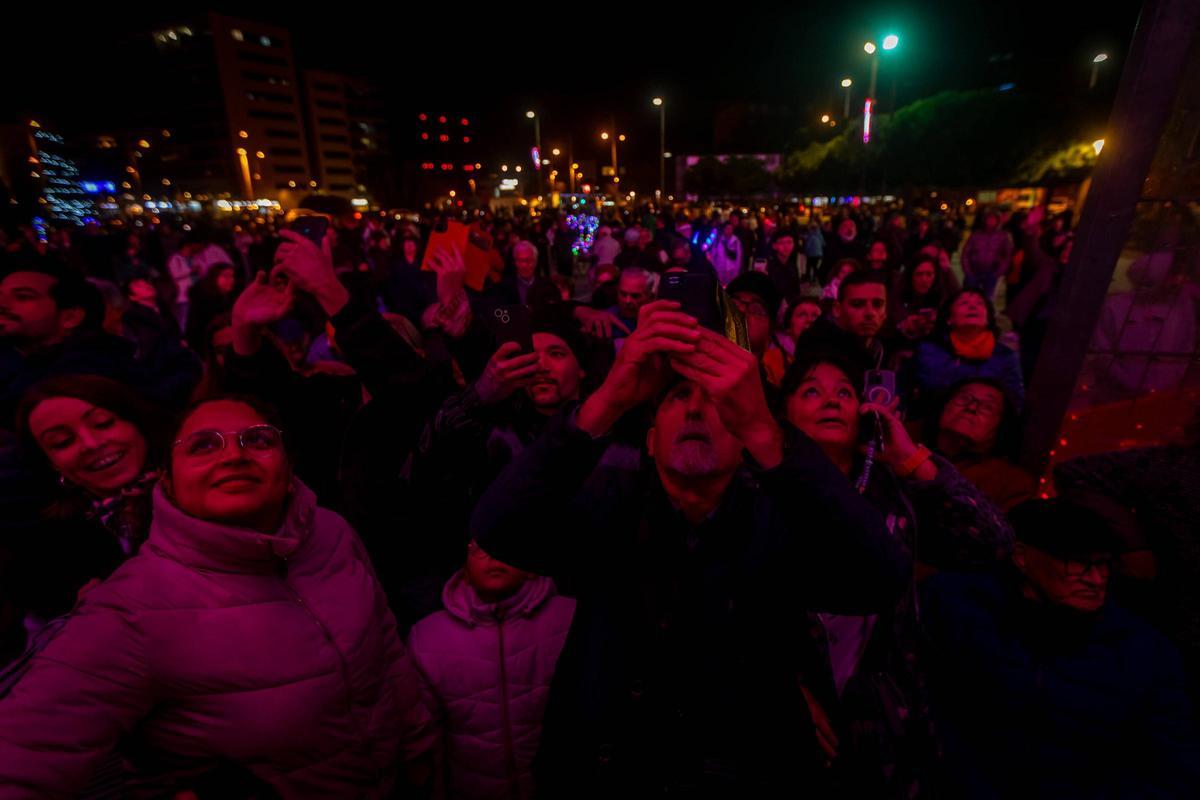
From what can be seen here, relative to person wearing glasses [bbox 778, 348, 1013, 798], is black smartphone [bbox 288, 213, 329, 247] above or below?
above

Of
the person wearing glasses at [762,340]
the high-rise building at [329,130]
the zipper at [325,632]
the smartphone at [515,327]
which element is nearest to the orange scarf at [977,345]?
the person wearing glasses at [762,340]

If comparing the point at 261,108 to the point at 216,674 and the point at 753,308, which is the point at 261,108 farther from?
the point at 216,674

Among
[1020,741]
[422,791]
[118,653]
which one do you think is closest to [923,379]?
[1020,741]

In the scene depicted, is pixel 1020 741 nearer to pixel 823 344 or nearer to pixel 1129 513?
pixel 1129 513

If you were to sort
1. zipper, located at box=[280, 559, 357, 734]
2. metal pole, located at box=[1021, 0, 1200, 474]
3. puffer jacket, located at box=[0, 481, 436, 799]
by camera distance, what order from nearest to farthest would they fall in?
puffer jacket, located at box=[0, 481, 436, 799]
zipper, located at box=[280, 559, 357, 734]
metal pole, located at box=[1021, 0, 1200, 474]

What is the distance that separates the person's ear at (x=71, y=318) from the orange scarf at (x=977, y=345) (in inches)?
223

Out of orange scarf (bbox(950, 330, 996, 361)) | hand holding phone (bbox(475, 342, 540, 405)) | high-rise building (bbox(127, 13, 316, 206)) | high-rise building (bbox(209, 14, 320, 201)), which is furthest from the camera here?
high-rise building (bbox(127, 13, 316, 206))

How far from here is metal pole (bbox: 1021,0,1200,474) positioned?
275 centimetres

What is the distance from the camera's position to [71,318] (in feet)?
10.6

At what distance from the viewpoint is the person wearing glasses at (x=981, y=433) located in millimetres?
3082

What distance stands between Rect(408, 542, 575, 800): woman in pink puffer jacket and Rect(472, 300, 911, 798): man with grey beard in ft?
1.61

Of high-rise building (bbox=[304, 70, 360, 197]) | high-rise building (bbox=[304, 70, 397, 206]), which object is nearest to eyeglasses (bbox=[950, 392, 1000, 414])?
high-rise building (bbox=[304, 70, 397, 206])

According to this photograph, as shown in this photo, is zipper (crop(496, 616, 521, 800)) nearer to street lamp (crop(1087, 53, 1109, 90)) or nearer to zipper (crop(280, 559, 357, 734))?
zipper (crop(280, 559, 357, 734))

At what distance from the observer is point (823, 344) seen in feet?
8.12
